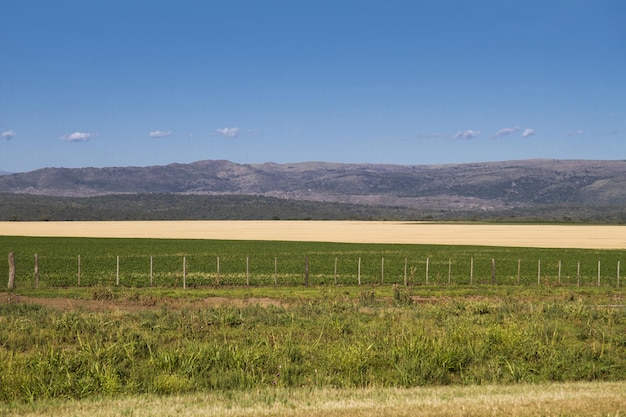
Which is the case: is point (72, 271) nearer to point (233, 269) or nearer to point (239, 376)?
point (233, 269)

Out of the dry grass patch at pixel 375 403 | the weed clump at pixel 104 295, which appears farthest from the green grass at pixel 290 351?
the weed clump at pixel 104 295

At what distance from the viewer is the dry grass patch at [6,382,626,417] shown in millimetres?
11945

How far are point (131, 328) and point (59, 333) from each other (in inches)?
79.3

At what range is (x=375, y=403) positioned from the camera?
12852 mm

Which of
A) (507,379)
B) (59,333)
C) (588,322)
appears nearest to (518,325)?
(588,322)

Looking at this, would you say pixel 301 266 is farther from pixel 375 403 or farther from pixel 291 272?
pixel 375 403

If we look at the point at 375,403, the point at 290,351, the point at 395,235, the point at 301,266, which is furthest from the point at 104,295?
the point at 395,235

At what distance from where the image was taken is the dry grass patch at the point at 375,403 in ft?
39.2

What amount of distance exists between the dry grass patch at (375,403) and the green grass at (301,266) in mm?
27653

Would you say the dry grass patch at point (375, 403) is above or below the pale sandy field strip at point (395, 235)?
above

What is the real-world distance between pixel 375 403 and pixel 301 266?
138ft

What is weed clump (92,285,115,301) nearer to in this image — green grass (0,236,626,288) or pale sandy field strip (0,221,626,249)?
green grass (0,236,626,288)

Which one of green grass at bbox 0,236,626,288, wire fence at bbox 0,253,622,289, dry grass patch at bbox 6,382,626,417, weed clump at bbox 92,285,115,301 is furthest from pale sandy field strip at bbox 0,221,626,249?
dry grass patch at bbox 6,382,626,417

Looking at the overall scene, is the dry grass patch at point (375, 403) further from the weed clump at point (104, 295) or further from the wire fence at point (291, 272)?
the wire fence at point (291, 272)
